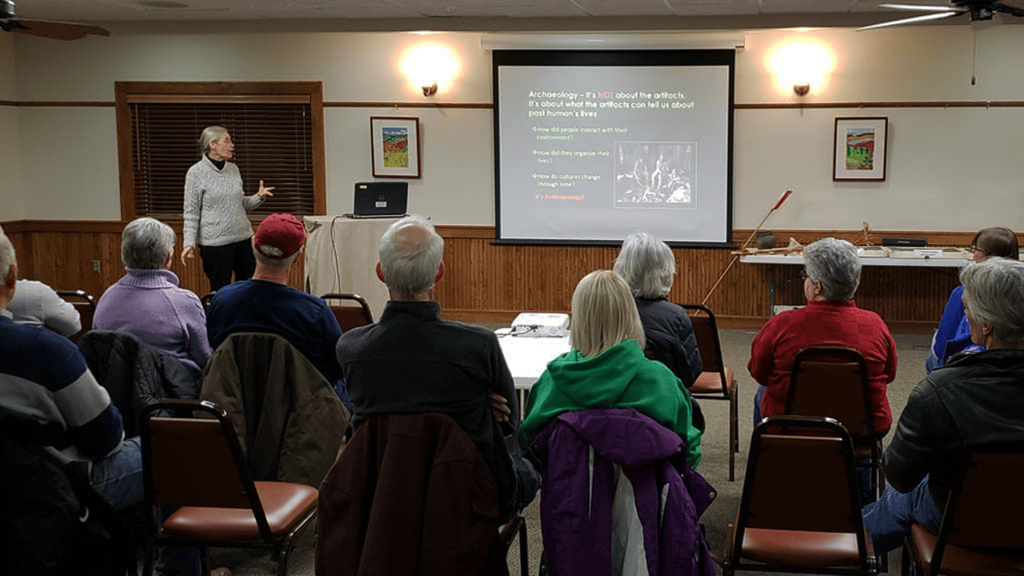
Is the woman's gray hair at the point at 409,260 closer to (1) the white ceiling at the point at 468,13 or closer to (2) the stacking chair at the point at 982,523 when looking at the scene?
(2) the stacking chair at the point at 982,523

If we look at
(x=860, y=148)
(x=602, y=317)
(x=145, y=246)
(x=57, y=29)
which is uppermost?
(x=57, y=29)

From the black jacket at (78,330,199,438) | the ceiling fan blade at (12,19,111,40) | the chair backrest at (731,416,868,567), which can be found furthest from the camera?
the ceiling fan blade at (12,19,111,40)

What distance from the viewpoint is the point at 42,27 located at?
598 cm

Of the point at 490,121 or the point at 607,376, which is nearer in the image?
the point at 607,376

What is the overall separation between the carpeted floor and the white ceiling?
2.50 meters

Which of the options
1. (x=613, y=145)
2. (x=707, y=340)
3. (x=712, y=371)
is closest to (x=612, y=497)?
(x=707, y=340)

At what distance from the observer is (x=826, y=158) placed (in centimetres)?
833

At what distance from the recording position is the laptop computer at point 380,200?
7.47 metres

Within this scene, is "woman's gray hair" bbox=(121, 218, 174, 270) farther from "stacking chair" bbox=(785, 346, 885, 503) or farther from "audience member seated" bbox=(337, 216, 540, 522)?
"stacking chair" bbox=(785, 346, 885, 503)

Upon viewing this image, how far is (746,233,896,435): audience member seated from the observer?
3.73 m

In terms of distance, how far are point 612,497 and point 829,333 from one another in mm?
1521

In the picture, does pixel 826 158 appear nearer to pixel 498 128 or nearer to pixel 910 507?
pixel 498 128

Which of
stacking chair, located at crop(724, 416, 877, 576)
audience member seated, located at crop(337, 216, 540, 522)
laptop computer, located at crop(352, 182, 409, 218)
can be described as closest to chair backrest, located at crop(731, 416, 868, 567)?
stacking chair, located at crop(724, 416, 877, 576)

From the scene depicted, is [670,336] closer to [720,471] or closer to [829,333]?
[829,333]
